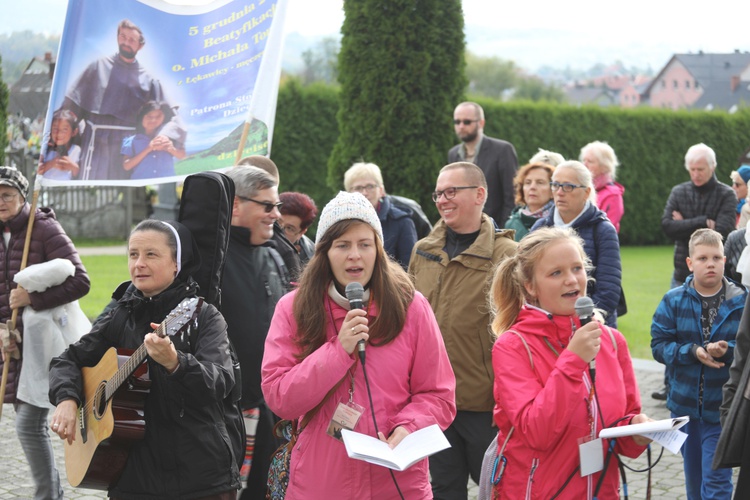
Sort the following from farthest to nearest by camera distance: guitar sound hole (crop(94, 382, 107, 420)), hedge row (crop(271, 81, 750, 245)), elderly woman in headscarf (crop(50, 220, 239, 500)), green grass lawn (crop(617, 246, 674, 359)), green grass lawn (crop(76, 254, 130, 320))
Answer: hedge row (crop(271, 81, 750, 245)), green grass lawn (crop(76, 254, 130, 320)), green grass lawn (crop(617, 246, 674, 359)), guitar sound hole (crop(94, 382, 107, 420)), elderly woman in headscarf (crop(50, 220, 239, 500))

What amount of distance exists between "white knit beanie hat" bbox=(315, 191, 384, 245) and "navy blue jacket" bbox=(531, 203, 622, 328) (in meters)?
2.51

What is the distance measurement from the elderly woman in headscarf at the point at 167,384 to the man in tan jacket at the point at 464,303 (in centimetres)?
136

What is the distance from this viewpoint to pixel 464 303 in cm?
502

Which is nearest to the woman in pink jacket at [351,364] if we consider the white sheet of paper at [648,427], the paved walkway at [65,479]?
the white sheet of paper at [648,427]

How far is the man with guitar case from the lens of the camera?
3930mm

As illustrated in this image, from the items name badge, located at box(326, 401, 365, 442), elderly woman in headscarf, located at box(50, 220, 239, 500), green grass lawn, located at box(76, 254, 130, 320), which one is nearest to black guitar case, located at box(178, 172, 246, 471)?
elderly woman in headscarf, located at box(50, 220, 239, 500)

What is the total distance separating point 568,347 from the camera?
10.8 ft

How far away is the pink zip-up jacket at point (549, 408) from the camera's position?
3.32 m

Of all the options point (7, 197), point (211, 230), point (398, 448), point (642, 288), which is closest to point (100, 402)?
point (211, 230)

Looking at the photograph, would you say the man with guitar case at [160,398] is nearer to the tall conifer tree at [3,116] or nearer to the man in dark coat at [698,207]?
the man in dark coat at [698,207]

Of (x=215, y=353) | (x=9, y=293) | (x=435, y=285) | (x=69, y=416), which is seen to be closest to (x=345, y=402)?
(x=215, y=353)

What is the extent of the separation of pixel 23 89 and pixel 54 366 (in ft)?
74.9

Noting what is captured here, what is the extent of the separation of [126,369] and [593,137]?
2584 centimetres

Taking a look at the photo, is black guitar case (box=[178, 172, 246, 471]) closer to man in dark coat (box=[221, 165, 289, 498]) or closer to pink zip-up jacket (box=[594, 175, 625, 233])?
man in dark coat (box=[221, 165, 289, 498])
